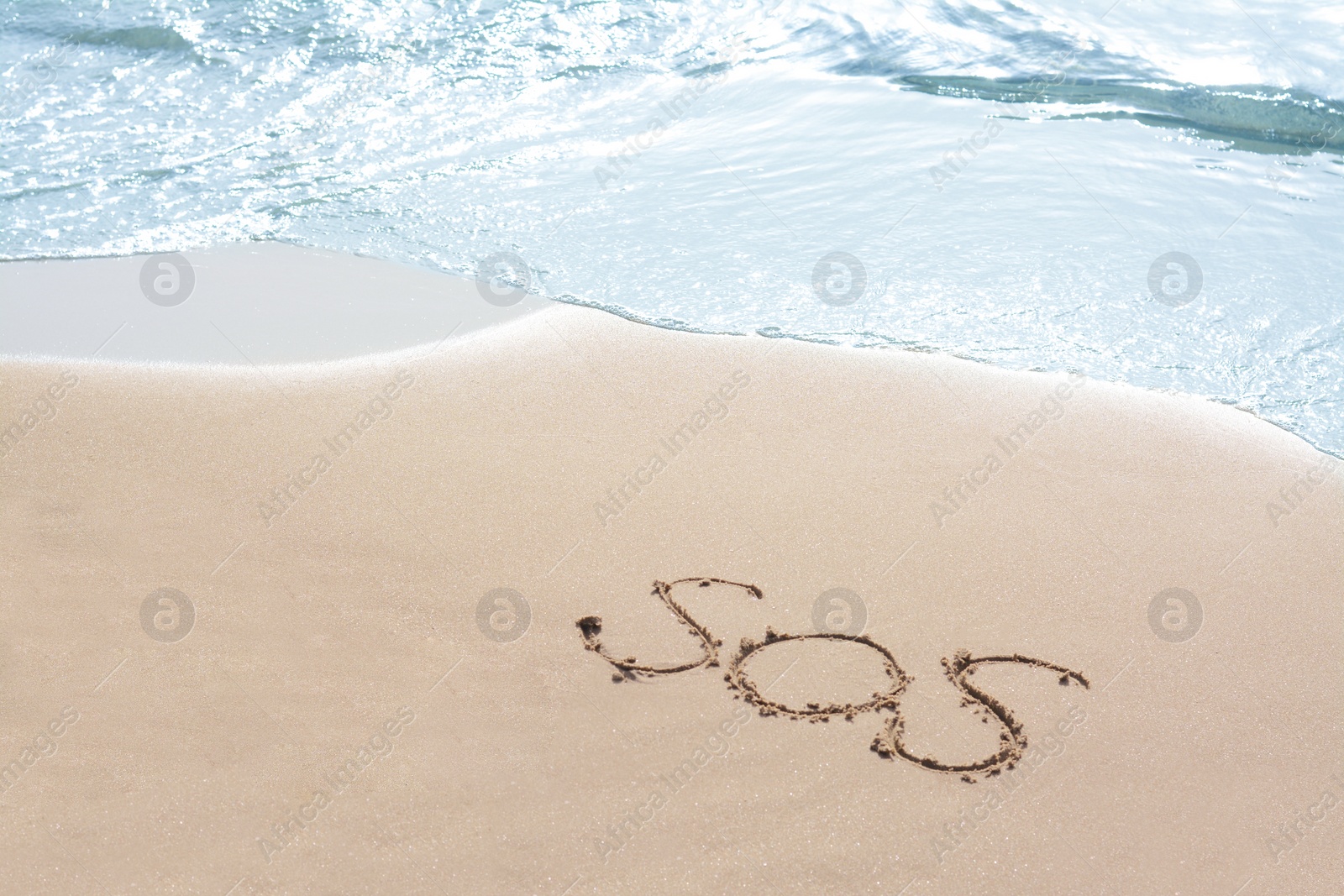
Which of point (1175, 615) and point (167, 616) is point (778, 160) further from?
point (167, 616)

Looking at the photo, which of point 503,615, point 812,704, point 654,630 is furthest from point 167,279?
point 812,704

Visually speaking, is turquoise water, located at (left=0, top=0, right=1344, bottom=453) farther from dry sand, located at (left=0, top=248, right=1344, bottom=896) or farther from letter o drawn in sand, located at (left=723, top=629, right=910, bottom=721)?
letter o drawn in sand, located at (left=723, top=629, right=910, bottom=721)

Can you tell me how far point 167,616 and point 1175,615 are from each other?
3.94 metres

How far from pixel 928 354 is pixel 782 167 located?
8.39 ft

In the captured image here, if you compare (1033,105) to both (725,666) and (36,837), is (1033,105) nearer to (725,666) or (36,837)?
(725,666)

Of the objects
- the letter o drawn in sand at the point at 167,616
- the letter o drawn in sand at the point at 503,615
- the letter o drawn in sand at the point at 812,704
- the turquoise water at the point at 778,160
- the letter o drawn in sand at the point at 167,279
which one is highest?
the turquoise water at the point at 778,160

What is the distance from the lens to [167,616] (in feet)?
13.1

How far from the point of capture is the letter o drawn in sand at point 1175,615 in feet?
13.3

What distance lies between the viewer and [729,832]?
3316 mm

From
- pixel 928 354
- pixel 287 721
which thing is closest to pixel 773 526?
pixel 928 354

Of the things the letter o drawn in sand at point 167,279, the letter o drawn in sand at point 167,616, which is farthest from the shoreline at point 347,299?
the letter o drawn in sand at point 167,616

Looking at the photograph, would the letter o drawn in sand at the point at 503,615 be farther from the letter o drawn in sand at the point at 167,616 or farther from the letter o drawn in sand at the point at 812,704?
the letter o drawn in sand at the point at 167,616

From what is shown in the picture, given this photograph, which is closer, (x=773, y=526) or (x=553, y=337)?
(x=773, y=526)

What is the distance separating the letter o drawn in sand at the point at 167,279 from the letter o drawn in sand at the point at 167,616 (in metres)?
2.46
